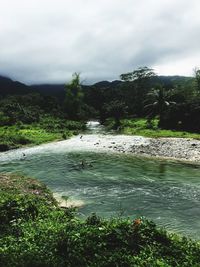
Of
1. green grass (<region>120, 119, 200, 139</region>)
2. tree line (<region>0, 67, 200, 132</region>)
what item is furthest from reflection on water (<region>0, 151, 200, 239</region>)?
tree line (<region>0, 67, 200, 132</region>)

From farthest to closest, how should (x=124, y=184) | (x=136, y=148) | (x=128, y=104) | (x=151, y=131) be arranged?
(x=128, y=104) → (x=151, y=131) → (x=136, y=148) → (x=124, y=184)

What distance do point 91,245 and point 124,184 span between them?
18.6 metres

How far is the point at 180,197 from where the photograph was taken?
2942cm

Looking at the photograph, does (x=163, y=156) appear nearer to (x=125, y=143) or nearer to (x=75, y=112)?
(x=125, y=143)

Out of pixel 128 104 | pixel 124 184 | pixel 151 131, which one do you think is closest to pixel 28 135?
pixel 151 131

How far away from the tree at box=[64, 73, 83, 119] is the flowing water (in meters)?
66.9

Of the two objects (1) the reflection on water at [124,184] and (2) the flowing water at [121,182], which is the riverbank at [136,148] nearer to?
(2) the flowing water at [121,182]

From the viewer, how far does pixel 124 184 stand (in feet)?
110

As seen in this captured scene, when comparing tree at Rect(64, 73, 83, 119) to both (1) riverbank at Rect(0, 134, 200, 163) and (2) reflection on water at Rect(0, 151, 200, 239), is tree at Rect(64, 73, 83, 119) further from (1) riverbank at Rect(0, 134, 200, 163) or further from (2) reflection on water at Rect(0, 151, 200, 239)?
(2) reflection on water at Rect(0, 151, 200, 239)

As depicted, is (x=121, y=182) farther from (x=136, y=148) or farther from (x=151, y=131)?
(x=151, y=131)

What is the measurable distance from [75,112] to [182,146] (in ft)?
230

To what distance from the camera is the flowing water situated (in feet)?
84.5

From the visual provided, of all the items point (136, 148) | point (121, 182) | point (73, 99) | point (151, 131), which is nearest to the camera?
point (121, 182)

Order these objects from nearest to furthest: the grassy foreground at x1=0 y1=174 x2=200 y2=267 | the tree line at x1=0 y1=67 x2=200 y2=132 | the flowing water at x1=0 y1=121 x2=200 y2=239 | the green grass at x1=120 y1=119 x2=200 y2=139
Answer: the grassy foreground at x1=0 y1=174 x2=200 y2=267
the flowing water at x1=0 y1=121 x2=200 y2=239
the green grass at x1=120 y1=119 x2=200 y2=139
the tree line at x1=0 y1=67 x2=200 y2=132
